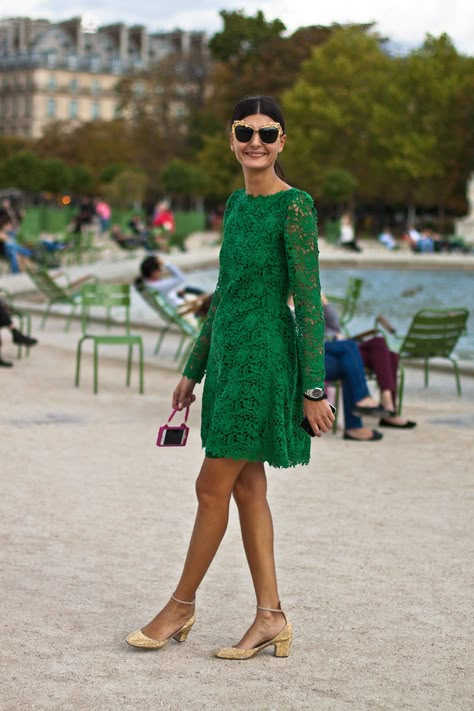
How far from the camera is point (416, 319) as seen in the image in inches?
427

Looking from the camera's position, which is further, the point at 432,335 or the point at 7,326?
the point at 7,326

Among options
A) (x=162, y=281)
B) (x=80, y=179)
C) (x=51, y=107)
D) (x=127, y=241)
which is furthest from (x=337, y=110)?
(x=51, y=107)

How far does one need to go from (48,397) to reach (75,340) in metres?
4.71

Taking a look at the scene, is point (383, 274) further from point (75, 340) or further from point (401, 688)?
point (401, 688)

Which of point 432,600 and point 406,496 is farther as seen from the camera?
point 406,496

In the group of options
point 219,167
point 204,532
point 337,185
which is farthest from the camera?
point 219,167

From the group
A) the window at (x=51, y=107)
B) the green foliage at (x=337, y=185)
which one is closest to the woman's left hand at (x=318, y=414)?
the green foliage at (x=337, y=185)

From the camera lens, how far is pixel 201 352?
186 inches

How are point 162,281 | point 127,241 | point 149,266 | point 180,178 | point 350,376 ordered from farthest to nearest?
point 180,178 < point 127,241 < point 162,281 < point 149,266 < point 350,376

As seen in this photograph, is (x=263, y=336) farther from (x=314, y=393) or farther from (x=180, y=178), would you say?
(x=180, y=178)

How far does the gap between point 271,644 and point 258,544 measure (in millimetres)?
330

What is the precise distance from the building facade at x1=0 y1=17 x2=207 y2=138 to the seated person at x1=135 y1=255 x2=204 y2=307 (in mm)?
128560

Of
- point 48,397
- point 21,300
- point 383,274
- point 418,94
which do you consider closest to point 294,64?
point 418,94

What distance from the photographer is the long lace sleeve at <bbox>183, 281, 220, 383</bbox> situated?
4684 millimetres
